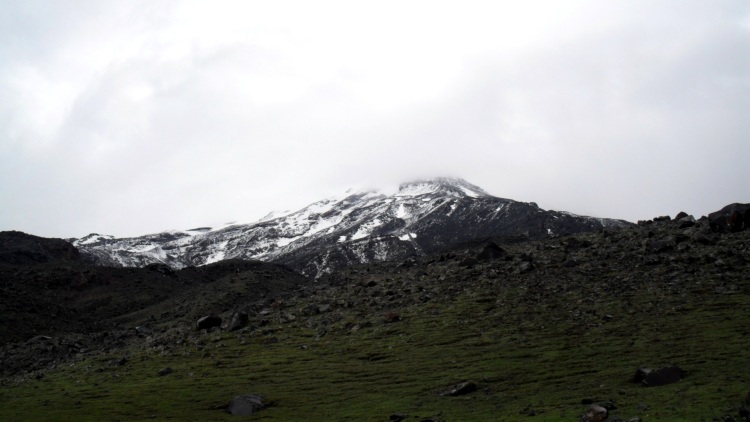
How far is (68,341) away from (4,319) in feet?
83.9

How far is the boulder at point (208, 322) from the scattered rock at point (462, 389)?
41954 millimetres

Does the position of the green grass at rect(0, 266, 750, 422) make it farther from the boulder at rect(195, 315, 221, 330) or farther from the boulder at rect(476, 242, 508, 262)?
the boulder at rect(476, 242, 508, 262)

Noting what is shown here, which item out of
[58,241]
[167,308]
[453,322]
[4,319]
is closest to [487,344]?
[453,322]

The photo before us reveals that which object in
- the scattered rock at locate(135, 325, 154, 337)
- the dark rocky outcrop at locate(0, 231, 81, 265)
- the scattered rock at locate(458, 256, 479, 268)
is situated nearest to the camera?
the scattered rock at locate(458, 256, 479, 268)

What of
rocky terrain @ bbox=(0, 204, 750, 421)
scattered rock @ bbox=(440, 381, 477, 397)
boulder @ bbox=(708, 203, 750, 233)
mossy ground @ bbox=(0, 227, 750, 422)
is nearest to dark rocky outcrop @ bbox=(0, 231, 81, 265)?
rocky terrain @ bbox=(0, 204, 750, 421)

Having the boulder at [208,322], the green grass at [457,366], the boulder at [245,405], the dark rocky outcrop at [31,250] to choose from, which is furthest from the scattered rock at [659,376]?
the dark rocky outcrop at [31,250]

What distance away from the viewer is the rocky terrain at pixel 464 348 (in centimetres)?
3466

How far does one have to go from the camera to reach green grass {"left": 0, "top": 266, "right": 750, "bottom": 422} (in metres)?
33.4

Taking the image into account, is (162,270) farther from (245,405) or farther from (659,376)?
(659,376)

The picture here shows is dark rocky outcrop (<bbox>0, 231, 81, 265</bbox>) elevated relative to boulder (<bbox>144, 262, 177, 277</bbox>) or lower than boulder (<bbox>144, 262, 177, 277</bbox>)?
elevated

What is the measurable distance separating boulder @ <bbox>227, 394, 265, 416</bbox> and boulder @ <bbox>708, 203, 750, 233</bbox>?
58.0m

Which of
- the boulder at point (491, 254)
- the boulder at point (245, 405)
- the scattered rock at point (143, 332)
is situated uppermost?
the boulder at point (491, 254)

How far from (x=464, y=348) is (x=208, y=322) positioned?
119 ft

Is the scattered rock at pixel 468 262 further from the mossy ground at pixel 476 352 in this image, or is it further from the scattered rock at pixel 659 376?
the scattered rock at pixel 659 376
